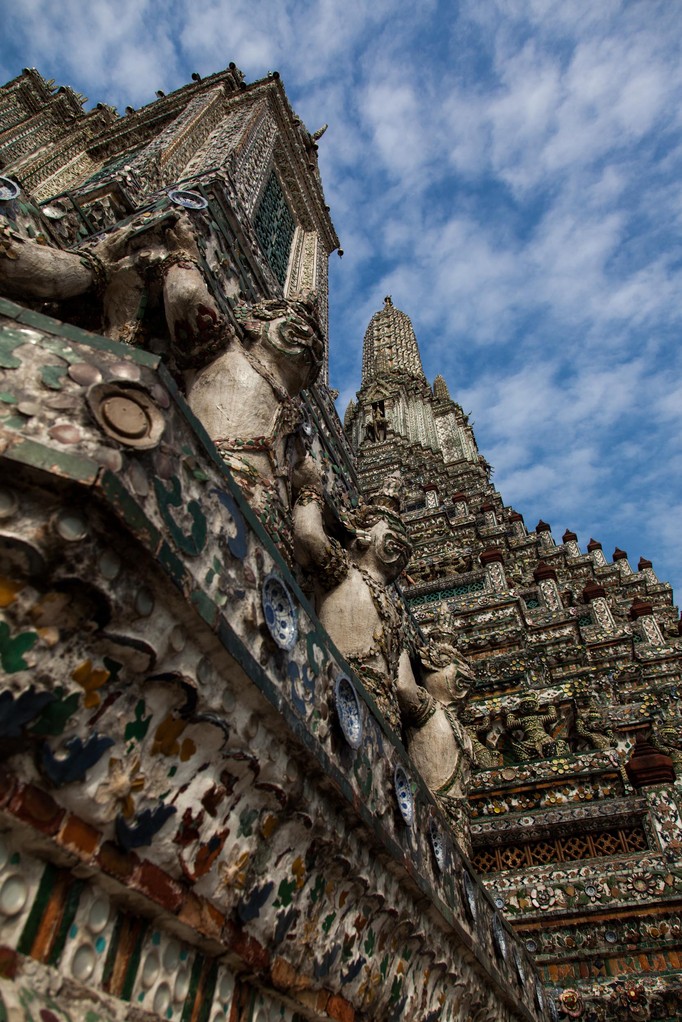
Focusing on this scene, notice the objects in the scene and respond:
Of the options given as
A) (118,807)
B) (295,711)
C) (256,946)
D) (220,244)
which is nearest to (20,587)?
(118,807)

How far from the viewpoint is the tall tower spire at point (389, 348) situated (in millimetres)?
30562

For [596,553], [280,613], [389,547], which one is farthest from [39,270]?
[596,553]

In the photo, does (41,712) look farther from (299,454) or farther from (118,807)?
(299,454)

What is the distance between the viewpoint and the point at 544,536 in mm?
18891

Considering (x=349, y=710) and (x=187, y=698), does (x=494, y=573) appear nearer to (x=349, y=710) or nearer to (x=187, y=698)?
(x=349, y=710)

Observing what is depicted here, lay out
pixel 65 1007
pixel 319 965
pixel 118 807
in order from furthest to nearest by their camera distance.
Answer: pixel 319 965 < pixel 118 807 < pixel 65 1007

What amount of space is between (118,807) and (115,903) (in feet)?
0.62

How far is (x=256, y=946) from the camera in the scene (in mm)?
1842

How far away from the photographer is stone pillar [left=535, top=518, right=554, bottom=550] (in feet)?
58.6

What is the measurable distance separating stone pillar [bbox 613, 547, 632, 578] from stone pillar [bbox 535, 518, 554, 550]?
1.90 meters

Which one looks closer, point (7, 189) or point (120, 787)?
point (120, 787)

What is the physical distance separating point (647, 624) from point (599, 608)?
0.79 metres

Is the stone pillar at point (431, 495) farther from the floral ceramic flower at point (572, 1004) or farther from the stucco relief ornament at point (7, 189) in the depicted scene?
the stucco relief ornament at point (7, 189)

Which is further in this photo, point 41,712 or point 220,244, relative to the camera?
point 220,244
